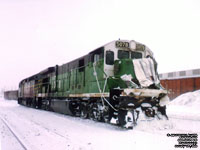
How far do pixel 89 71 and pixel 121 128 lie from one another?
11.9ft

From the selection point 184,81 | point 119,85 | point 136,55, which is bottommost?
point 119,85

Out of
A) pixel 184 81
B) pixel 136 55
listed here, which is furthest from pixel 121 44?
pixel 184 81

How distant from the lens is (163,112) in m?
8.38

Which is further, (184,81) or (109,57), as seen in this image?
(184,81)

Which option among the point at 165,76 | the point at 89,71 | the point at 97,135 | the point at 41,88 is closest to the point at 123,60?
the point at 89,71

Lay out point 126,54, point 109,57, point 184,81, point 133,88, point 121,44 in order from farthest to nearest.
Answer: point 184,81 < point 126,54 < point 121,44 < point 109,57 < point 133,88

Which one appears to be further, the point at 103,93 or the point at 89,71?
the point at 89,71

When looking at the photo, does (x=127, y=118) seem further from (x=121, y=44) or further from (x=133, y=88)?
(x=121, y=44)

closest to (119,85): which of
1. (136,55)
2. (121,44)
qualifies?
(121,44)

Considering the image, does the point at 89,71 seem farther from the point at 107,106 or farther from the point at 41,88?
the point at 41,88

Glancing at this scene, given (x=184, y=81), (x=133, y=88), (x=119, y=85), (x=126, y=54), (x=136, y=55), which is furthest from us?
(x=184, y=81)

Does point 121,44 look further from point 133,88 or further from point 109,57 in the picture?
point 133,88

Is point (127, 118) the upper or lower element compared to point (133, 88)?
lower

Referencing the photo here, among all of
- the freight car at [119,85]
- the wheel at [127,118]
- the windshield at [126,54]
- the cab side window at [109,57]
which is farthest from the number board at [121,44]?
the wheel at [127,118]
